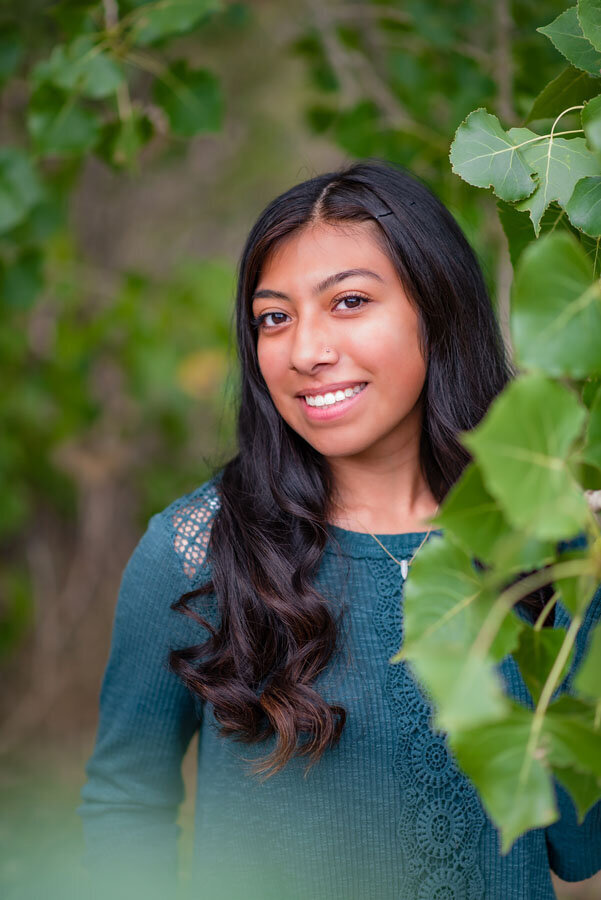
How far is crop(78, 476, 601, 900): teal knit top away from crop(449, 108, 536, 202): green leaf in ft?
2.44

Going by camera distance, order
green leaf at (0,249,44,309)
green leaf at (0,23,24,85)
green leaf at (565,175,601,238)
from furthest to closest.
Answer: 1. green leaf at (0,249,44,309)
2. green leaf at (0,23,24,85)
3. green leaf at (565,175,601,238)

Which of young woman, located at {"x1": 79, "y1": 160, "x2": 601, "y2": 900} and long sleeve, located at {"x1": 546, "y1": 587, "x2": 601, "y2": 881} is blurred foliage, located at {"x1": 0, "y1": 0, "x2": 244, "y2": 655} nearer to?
young woman, located at {"x1": 79, "y1": 160, "x2": 601, "y2": 900}

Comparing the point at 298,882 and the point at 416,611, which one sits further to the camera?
the point at 298,882

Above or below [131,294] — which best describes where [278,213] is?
below

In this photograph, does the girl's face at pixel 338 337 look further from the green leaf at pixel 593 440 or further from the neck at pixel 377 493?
the green leaf at pixel 593 440

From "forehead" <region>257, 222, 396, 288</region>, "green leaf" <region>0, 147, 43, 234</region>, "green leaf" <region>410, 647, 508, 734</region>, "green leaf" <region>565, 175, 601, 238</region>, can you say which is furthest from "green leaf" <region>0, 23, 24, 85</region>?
"green leaf" <region>410, 647, 508, 734</region>

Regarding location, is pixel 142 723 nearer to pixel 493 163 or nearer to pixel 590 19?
pixel 493 163

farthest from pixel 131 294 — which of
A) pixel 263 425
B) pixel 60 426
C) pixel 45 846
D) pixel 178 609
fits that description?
pixel 45 846

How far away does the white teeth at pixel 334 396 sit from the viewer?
1.38 meters

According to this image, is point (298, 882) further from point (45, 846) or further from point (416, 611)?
point (416, 611)

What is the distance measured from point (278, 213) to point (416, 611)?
1.02 meters

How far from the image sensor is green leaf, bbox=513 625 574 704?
701 mm

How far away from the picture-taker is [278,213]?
148cm

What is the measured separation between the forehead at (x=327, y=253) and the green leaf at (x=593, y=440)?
2.60 ft
